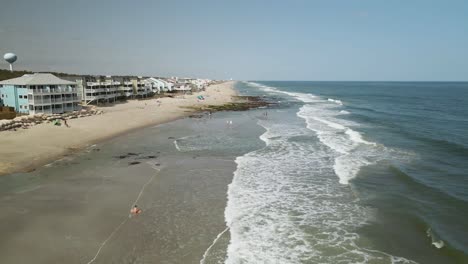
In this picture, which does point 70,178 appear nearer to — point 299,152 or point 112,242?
point 112,242

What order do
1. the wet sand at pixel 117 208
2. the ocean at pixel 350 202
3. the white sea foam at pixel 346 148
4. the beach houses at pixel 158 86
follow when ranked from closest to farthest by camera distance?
the wet sand at pixel 117 208
the ocean at pixel 350 202
the white sea foam at pixel 346 148
the beach houses at pixel 158 86

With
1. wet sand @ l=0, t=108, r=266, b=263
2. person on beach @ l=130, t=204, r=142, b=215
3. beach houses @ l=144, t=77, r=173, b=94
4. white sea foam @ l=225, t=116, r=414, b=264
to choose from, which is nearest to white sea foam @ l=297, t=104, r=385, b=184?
white sea foam @ l=225, t=116, r=414, b=264

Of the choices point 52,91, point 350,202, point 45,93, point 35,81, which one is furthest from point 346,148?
point 35,81

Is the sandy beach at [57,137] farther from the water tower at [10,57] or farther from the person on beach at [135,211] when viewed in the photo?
the water tower at [10,57]

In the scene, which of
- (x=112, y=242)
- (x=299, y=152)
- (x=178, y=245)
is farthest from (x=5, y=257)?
(x=299, y=152)

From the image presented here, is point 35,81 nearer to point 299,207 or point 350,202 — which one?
point 299,207

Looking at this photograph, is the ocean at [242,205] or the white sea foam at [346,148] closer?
the ocean at [242,205]

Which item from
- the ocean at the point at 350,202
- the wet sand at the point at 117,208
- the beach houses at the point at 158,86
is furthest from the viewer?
the beach houses at the point at 158,86

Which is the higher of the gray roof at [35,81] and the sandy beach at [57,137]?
the gray roof at [35,81]

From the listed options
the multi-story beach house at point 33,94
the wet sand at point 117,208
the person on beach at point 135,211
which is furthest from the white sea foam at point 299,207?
the multi-story beach house at point 33,94

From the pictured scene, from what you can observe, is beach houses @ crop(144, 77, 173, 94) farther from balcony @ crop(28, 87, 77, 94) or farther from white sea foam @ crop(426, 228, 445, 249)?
white sea foam @ crop(426, 228, 445, 249)

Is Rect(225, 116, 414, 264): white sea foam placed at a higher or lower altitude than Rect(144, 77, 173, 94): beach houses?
lower

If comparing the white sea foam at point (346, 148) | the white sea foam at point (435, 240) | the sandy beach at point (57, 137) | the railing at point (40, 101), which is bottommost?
the white sea foam at point (435, 240)
